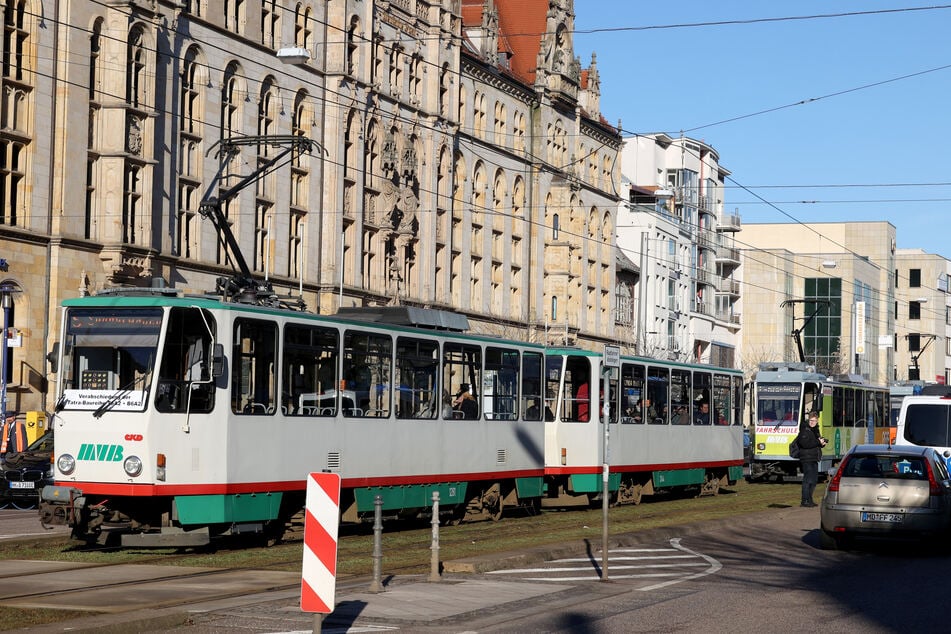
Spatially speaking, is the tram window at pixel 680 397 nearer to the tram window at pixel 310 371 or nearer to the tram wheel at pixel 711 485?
the tram wheel at pixel 711 485

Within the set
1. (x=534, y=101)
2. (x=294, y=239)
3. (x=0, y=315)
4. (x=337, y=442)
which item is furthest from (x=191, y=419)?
(x=534, y=101)

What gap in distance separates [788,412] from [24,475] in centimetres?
2415

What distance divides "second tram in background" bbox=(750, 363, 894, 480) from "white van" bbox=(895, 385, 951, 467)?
1698 cm

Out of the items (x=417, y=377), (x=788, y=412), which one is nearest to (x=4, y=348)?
(x=417, y=377)

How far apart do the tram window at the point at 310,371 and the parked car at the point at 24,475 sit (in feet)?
29.4

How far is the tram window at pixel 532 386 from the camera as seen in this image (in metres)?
27.6

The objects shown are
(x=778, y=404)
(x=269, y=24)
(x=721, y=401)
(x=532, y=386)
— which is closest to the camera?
(x=532, y=386)

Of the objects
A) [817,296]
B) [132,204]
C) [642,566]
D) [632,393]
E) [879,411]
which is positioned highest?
[817,296]

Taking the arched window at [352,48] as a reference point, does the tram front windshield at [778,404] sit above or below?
below

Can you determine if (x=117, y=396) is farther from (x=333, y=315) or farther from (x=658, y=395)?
(x=658, y=395)

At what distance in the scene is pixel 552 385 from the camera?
1145 inches

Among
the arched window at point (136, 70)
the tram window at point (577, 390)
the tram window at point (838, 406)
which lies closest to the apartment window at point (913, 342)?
the tram window at point (838, 406)

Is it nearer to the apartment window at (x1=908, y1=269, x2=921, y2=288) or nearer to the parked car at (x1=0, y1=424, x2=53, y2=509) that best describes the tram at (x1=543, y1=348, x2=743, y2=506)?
the parked car at (x1=0, y1=424, x2=53, y2=509)

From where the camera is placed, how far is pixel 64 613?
509 inches
